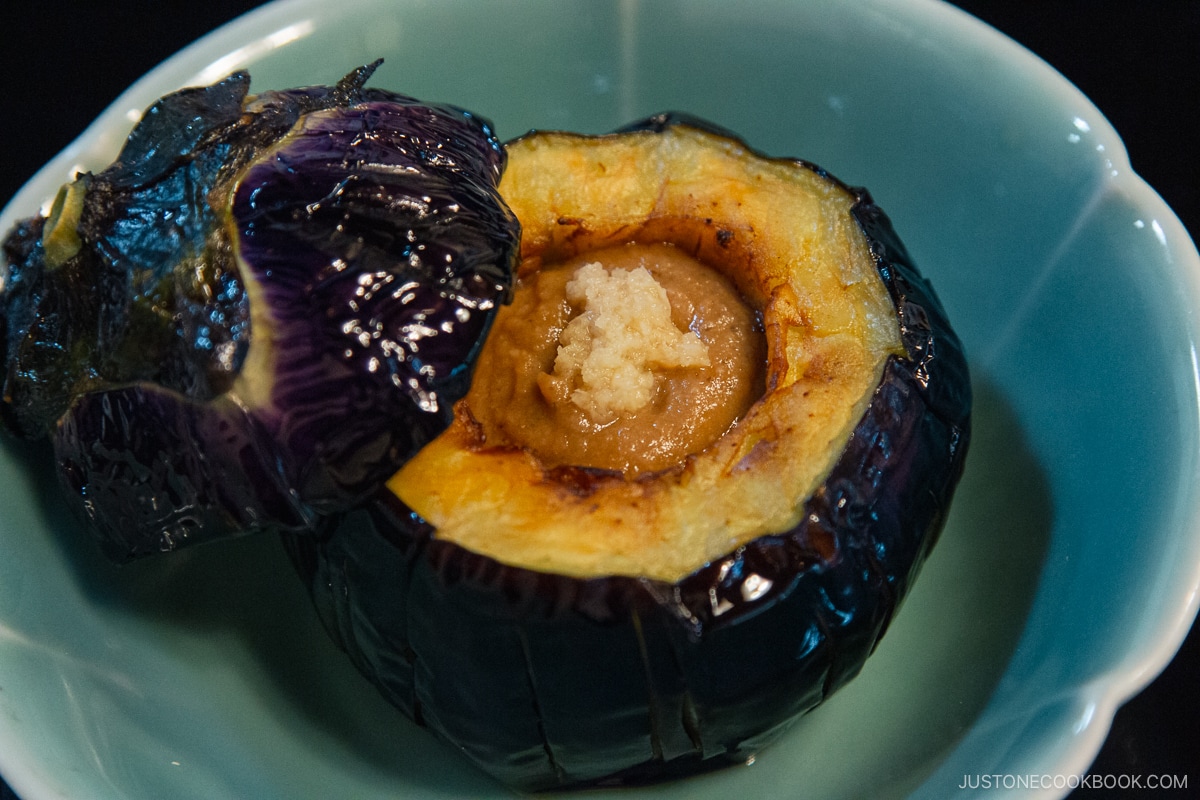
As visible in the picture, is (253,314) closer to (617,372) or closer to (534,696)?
(617,372)

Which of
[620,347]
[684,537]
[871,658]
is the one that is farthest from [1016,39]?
[684,537]

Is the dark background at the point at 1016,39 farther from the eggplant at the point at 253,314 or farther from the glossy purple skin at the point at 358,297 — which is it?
the glossy purple skin at the point at 358,297

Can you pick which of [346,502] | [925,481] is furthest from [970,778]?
[346,502]

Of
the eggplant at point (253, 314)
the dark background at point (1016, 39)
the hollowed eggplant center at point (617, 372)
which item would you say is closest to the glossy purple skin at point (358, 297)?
the eggplant at point (253, 314)

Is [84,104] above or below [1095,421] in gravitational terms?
above

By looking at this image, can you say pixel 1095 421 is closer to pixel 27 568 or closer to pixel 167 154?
pixel 167 154

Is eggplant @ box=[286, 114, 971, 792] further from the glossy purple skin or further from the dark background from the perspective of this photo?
the dark background
